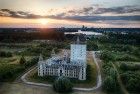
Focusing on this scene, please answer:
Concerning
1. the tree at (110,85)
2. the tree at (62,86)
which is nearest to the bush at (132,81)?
the tree at (110,85)

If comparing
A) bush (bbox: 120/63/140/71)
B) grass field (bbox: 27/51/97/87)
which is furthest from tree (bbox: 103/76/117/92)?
bush (bbox: 120/63/140/71)

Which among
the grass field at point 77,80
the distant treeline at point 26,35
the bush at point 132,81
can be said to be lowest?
the grass field at point 77,80

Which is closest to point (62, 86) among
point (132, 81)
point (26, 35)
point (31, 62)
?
point (132, 81)

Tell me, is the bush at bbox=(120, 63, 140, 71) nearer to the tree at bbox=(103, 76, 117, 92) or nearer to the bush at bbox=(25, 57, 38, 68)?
the tree at bbox=(103, 76, 117, 92)

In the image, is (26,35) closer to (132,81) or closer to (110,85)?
(110,85)

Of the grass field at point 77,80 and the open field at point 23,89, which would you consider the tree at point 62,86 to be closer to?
the open field at point 23,89

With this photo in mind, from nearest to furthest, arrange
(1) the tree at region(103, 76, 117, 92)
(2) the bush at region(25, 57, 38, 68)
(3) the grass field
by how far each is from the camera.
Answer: (1) the tree at region(103, 76, 117, 92) < (3) the grass field < (2) the bush at region(25, 57, 38, 68)

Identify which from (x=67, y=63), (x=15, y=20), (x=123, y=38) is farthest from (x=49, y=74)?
(x=123, y=38)

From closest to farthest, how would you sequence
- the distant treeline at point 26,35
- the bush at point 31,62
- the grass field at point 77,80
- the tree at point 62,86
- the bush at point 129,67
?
1. the tree at point 62,86
2. the grass field at point 77,80
3. the bush at point 129,67
4. the bush at point 31,62
5. the distant treeline at point 26,35
